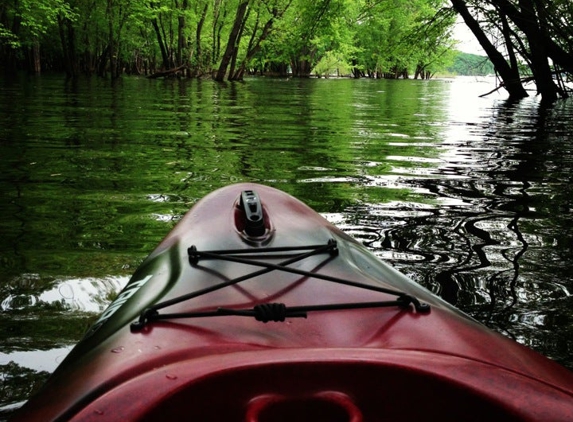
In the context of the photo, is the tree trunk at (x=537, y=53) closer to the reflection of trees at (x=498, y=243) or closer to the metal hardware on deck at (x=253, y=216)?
the reflection of trees at (x=498, y=243)

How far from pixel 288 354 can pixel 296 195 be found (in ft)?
13.1

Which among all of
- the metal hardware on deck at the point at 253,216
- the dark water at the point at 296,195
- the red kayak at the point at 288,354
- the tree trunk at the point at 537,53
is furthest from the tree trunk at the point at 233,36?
the red kayak at the point at 288,354

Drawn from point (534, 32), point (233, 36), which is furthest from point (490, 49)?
point (233, 36)

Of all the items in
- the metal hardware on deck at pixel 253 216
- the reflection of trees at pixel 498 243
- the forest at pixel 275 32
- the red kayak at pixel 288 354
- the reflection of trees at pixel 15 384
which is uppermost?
the forest at pixel 275 32

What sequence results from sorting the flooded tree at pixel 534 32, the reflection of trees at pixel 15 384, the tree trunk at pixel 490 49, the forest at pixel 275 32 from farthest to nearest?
→ 1. the tree trunk at pixel 490 49
2. the forest at pixel 275 32
3. the flooded tree at pixel 534 32
4. the reflection of trees at pixel 15 384

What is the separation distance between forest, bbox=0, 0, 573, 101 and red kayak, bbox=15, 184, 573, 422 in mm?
8497

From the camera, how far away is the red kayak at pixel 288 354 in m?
1.17

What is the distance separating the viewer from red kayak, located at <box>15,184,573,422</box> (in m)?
1.17

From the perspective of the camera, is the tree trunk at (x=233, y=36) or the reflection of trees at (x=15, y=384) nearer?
the reflection of trees at (x=15, y=384)

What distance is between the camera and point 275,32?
30.6 metres

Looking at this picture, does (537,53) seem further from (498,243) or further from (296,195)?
(498,243)

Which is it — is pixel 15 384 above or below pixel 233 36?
below

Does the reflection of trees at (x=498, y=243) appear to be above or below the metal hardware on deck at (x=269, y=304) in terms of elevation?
below

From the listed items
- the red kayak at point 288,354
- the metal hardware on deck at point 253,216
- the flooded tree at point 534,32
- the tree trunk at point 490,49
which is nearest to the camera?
the red kayak at point 288,354
